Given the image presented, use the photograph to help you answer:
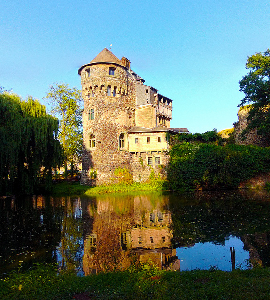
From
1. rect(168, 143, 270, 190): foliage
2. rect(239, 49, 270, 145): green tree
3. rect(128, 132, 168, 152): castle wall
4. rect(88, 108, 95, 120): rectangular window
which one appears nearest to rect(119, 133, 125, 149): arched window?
rect(128, 132, 168, 152): castle wall

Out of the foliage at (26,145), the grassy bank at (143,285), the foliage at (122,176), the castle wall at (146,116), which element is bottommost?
the grassy bank at (143,285)

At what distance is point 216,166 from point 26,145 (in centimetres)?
2176

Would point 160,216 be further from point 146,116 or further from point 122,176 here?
point 146,116

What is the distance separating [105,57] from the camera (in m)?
37.2

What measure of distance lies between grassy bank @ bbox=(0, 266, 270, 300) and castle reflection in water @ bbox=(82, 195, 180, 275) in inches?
55.7

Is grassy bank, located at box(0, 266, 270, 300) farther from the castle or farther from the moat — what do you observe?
the castle

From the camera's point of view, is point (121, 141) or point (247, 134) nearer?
point (121, 141)

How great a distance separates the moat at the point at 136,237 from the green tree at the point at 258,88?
51.6ft

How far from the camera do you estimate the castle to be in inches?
1417

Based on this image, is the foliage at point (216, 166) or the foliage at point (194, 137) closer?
the foliage at point (216, 166)

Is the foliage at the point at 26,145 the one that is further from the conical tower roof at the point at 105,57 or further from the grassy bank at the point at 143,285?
the grassy bank at the point at 143,285

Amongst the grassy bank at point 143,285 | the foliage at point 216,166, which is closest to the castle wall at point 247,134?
the foliage at point 216,166

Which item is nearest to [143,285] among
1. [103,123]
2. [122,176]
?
[122,176]

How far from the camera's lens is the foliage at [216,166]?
3150 centimetres
